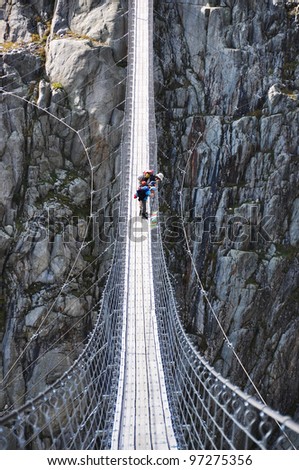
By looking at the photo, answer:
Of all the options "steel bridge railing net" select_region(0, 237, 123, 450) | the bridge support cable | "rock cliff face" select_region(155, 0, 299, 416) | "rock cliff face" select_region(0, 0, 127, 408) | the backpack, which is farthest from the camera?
"rock cliff face" select_region(155, 0, 299, 416)

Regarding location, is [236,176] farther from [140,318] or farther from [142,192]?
[140,318]

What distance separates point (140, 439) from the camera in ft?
23.7

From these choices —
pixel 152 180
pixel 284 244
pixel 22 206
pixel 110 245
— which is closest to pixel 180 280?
pixel 110 245

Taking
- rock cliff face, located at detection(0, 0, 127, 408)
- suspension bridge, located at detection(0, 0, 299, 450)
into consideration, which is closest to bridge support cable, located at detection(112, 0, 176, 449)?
suspension bridge, located at detection(0, 0, 299, 450)

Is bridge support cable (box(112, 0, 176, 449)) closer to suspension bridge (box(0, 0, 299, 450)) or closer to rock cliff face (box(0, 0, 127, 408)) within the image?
suspension bridge (box(0, 0, 299, 450))

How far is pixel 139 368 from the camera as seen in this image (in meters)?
9.21

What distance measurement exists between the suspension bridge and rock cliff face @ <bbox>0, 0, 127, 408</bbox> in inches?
65.6

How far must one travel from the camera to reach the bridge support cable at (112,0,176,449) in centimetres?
749

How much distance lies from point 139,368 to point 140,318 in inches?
76.1

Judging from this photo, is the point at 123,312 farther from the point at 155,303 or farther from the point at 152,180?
the point at 152,180

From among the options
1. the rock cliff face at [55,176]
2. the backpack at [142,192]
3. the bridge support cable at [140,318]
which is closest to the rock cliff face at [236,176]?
the bridge support cable at [140,318]

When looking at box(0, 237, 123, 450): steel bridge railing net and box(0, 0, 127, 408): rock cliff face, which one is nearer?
box(0, 237, 123, 450): steel bridge railing net

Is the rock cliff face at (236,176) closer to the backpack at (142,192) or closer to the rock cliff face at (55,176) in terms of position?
the rock cliff face at (55,176)

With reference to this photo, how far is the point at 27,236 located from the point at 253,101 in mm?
11474
